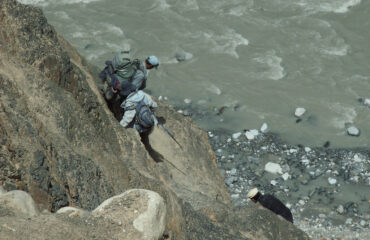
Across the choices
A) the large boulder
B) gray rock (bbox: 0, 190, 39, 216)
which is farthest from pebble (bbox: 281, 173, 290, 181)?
gray rock (bbox: 0, 190, 39, 216)

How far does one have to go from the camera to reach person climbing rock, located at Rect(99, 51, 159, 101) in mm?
8266

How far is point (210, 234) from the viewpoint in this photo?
634 centimetres

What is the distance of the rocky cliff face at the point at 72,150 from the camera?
5094 millimetres

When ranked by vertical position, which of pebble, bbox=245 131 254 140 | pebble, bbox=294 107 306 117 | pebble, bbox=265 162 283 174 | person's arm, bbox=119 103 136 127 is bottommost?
pebble, bbox=265 162 283 174

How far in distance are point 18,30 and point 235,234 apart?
370 cm

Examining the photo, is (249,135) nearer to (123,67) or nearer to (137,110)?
(137,110)

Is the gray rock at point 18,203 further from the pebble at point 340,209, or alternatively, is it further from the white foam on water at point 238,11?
the white foam on water at point 238,11

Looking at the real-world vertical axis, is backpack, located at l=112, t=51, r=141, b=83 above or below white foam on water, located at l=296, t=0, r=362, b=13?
above

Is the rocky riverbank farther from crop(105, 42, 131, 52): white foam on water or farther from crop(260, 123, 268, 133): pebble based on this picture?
crop(105, 42, 131, 52): white foam on water

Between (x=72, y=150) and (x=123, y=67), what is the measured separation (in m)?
2.64

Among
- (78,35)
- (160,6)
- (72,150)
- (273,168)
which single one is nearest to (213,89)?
(273,168)

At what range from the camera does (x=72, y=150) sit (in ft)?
19.5

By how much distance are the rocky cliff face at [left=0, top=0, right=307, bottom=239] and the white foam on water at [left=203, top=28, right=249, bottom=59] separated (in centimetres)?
664

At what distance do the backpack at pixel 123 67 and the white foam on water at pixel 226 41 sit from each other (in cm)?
712
